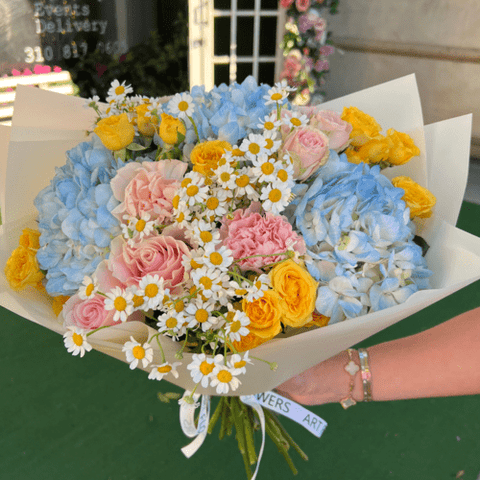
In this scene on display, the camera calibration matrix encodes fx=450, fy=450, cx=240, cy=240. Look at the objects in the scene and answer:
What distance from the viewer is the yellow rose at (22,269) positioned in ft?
2.40

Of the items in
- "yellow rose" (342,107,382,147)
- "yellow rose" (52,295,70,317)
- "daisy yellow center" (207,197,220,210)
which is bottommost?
"yellow rose" (52,295,70,317)

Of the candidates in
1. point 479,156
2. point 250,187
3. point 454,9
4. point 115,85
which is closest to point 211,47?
point 454,9

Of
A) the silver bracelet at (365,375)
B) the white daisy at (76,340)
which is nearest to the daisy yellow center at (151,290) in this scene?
the white daisy at (76,340)

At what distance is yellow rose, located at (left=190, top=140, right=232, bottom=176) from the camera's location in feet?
2.08

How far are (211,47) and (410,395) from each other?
4047mm

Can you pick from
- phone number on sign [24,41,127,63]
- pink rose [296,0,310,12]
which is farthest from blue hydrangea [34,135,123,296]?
pink rose [296,0,310,12]

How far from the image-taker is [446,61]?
4121 millimetres

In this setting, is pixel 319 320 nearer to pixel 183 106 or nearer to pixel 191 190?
pixel 191 190

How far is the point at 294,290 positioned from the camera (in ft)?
1.98

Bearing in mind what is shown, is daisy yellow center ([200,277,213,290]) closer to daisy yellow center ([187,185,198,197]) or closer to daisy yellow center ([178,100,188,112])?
daisy yellow center ([187,185,198,197])

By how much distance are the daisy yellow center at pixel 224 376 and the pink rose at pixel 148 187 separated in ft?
0.76

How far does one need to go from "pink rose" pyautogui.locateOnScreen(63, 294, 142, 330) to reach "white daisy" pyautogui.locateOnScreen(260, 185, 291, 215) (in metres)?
0.26

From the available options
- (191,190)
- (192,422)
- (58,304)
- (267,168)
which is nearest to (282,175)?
(267,168)

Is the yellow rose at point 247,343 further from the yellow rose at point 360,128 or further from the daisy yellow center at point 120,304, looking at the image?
the yellow rose at point 360,128
